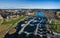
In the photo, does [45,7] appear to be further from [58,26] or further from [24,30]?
[24,30]

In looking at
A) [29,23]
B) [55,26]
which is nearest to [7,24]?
[29,23]

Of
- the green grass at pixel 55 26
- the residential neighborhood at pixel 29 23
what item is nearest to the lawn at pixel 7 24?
the residential neighborhood at pixel 29 23

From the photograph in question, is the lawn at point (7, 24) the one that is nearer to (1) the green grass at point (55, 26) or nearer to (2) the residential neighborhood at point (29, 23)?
(2) the residential neighborhood at point (29, 23)

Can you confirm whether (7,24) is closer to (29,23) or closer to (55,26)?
(29,23)

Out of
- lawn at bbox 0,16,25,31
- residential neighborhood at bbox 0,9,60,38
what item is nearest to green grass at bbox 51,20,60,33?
residential neighborhood at bbox 0,9,60,38

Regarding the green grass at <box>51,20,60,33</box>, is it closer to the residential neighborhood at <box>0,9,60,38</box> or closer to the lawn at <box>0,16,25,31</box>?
the residential neighborhood at <box>0,9,60,38</box>

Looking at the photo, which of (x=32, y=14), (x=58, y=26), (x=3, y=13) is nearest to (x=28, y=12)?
(x=32, y=14)

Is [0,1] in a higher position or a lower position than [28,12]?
higher

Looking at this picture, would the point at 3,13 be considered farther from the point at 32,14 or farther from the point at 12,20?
the point at 32,14

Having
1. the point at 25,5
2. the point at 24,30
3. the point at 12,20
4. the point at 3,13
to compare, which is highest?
the point at 25,5
